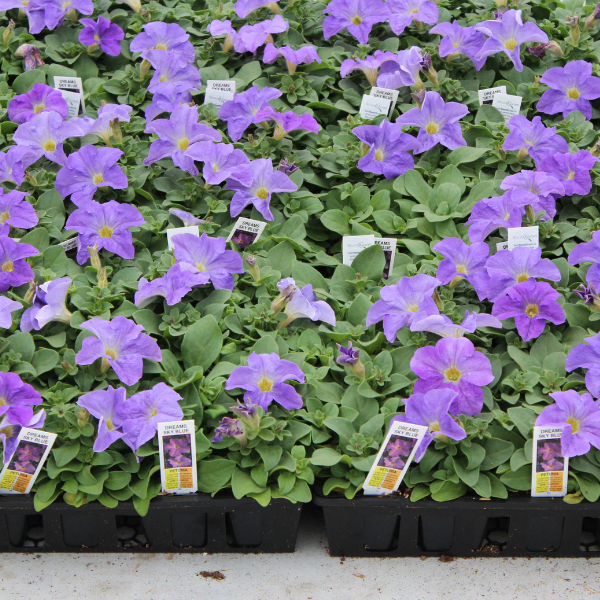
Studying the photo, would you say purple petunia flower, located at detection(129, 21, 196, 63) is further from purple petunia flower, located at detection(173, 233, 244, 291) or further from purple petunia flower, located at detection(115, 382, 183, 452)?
purple petunia flower, located at detection(115, 382, 183, 452)

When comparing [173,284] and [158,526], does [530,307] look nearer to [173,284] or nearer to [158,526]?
[173,284]

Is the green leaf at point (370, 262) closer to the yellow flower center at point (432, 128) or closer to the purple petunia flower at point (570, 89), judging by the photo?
the yellow flower center at point (432, 128)

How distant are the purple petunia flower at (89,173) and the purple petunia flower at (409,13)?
3.88ft

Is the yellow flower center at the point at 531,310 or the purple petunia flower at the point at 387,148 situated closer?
the yellow flower center at the point at 531,310

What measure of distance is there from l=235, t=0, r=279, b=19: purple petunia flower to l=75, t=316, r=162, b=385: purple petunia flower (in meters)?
1.51

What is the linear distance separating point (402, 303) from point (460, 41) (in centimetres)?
129

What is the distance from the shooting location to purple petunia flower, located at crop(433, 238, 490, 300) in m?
1.96

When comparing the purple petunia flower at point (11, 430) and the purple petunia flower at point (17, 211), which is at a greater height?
the purple petunia flower at point (17, 211)

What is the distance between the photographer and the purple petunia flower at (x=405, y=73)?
8.45 feet

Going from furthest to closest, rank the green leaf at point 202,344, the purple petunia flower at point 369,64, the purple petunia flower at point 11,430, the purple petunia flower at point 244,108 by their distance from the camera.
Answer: the purple petunia flower at point 369,64, the purple petunia flower at point 244,108, the green leaf at point 202,344, the purple petunia flower at point 11,430

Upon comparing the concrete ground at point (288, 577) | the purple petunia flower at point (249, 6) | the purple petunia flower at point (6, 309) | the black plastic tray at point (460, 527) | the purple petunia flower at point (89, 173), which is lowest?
the concrete ground at point (288, 577)

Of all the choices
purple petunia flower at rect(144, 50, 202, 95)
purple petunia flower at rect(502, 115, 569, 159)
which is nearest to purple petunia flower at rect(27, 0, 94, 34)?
purple petunia flower at rect(144, 50, 202, 95)

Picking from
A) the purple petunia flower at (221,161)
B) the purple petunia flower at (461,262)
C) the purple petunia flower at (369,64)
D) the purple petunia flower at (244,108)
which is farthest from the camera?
the purple petunia flower at (369,64)

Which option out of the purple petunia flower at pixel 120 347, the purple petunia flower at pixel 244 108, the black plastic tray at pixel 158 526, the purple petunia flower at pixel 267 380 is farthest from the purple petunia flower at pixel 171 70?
the black plastic tray at pixel 158 526
